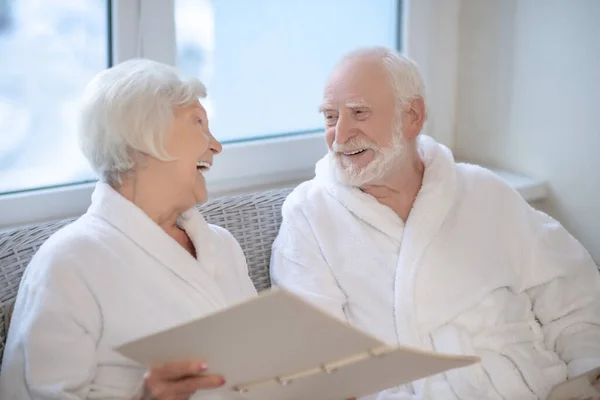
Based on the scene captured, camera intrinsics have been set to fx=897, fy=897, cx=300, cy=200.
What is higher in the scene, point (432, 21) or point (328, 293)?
point (432, 21)

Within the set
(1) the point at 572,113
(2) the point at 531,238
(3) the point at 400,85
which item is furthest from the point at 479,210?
(1) the point at 572,113

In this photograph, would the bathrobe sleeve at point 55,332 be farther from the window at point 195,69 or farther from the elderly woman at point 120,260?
the window at point 195,69

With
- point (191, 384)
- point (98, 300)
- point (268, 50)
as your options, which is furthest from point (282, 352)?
point (268, 50)

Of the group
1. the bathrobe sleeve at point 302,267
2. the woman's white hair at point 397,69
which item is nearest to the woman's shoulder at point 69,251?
the bathrobe sleeve at point 302,267

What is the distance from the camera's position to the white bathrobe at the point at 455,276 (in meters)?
2.03

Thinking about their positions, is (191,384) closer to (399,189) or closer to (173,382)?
(173,382)

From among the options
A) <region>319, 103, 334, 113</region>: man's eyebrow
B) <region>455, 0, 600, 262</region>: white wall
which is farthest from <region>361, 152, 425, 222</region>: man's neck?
<region>455, 0, 600, 262</region>: white wall

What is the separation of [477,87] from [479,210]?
738mm

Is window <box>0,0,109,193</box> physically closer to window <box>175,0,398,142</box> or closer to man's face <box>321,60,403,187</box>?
window <box>175,0,398,142</box>

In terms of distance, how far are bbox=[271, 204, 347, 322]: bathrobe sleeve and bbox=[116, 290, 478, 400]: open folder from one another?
445mm

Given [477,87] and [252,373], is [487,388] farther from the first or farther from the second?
[477,87]

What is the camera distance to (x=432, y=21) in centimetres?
278

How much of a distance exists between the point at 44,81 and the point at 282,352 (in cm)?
102

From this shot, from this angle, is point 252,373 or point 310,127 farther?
point 310,127
